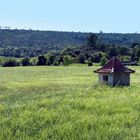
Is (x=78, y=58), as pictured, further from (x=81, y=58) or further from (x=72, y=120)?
(x=72, y=120)

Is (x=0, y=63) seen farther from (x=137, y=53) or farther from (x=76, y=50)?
(x=137, y=53)

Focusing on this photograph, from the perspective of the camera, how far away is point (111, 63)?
105ft

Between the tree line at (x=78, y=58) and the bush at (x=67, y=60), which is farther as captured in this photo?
the tree line at (x=78, y=58)

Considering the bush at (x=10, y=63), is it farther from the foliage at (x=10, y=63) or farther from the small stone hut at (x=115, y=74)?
the small stone hut at (x=115, y=74)

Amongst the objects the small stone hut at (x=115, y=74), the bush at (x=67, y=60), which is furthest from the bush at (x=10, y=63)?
the small stone hut at (x=115, y=74)

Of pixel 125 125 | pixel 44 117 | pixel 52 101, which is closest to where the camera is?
pixel 125 125

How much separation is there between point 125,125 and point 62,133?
211cm

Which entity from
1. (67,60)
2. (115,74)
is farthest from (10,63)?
(115,74)

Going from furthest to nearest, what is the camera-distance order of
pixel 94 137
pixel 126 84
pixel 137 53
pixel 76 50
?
pixel 76 50
pixel 137 53
pixel 126 84
pixel 94 137

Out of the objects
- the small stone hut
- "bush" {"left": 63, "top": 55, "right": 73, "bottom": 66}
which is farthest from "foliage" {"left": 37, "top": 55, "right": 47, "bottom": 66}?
the small stone hut

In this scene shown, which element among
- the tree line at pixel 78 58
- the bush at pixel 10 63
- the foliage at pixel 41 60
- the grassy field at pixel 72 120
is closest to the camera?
the grassy field at pixel 72 120

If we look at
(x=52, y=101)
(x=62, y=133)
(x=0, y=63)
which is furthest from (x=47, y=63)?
(x=62, y=133)

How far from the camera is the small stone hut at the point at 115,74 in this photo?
31.0m

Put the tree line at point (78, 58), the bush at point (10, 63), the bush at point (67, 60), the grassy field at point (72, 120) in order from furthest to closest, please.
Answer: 1. the bush at point (10, 63)
2. the tree line at point (78, 58)
3. the bush at point (67, 60)
4. the grassy field at point (72, 120)
